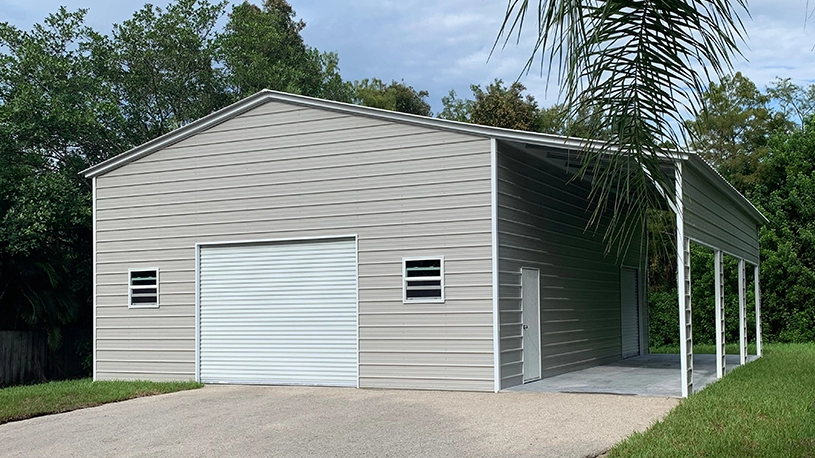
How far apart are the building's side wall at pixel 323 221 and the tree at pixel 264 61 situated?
7.92 m

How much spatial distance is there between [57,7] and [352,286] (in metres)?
11.0

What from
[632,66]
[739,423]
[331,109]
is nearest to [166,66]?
[331,109]

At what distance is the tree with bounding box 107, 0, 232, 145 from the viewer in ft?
63.1

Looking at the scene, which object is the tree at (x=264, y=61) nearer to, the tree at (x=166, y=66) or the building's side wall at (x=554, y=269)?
the tree at (x=166, y=66)

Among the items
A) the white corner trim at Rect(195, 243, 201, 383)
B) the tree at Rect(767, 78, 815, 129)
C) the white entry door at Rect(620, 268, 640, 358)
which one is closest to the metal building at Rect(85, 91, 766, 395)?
the white corner trim at Rect(195, 243, 201, 383)

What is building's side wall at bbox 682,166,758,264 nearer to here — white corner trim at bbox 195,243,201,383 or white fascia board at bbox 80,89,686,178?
white fascia board at bbox 80,89,686,178

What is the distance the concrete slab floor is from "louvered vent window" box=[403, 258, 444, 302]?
1.62 metres

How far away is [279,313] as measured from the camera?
39.9ft

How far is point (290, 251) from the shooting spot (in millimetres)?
12133

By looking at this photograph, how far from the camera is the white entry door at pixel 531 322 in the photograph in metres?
11.4

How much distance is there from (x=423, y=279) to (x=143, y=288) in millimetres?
4799

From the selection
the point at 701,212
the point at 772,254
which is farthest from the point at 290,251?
the point at 772,254

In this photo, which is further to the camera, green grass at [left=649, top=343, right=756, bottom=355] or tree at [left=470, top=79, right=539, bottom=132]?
tree at [left=470, top=79, right=539, bottom=132]

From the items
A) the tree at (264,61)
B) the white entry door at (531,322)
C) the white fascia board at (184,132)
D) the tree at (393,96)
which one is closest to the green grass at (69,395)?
the white fascia board at (184,132)
